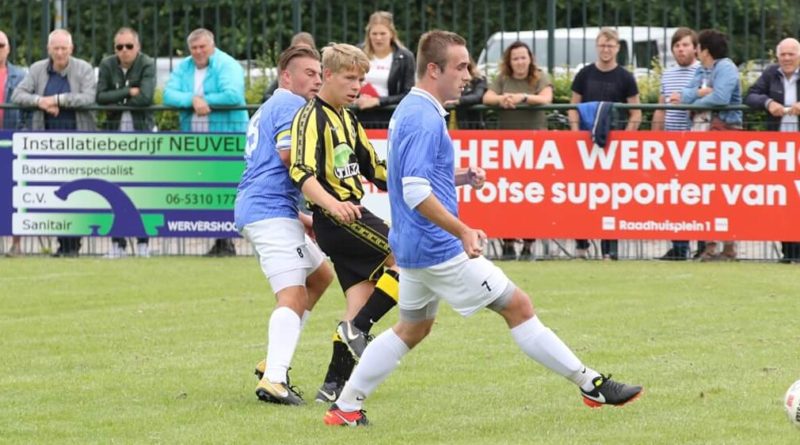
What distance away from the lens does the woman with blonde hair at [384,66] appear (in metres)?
15.7

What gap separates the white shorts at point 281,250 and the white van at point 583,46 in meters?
9.02

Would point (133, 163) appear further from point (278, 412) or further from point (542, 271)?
point (278, 412)

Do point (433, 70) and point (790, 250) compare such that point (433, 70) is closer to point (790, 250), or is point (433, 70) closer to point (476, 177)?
point (476, 177)

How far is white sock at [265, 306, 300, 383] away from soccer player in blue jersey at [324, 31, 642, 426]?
27.5 inches

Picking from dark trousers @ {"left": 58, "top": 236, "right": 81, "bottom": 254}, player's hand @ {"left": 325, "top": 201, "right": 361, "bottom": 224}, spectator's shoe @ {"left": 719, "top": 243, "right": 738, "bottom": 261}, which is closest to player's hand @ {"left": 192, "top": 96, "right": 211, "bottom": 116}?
dark trousers @ {"left": 58, "top": 236, "right": 81, "bottom": 254}

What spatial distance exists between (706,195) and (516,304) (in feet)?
26.6

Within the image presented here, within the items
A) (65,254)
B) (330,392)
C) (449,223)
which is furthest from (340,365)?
(65,254)

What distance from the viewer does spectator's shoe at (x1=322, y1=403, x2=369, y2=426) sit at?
7.66 meters

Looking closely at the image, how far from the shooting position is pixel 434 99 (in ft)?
24.4

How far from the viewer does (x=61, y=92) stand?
655 inches

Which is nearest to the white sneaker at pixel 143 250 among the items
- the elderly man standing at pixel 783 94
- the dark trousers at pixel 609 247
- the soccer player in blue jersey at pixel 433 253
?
the dark trousers at pixel 609 247

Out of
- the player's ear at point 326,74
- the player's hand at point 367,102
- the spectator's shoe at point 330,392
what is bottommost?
the spectator's shoe at point 330,392

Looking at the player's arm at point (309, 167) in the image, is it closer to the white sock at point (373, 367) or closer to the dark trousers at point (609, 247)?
the white sock at point (373, 367)

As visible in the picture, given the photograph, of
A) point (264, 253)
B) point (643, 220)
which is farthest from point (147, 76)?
point (264, 253)
